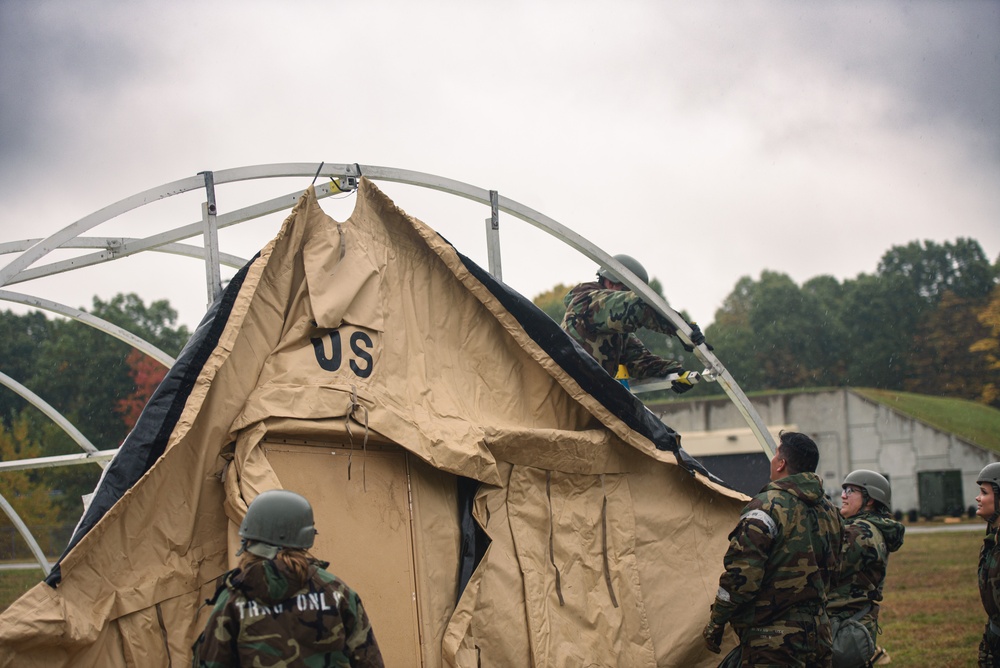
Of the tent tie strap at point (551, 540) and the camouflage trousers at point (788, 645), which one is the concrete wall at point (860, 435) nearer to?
the tent tie strap at point (551, 540)

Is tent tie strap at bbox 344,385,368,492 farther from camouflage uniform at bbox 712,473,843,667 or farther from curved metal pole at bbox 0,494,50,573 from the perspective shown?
curved metal pole at bbox 0,494,50,573

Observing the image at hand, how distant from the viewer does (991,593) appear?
6895mm

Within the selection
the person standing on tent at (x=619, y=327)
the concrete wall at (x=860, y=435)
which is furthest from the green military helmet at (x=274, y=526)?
the concrete wall at (x=860, y=435)

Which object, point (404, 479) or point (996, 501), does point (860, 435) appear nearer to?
point (996, 501)

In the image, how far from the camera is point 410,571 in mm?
5449

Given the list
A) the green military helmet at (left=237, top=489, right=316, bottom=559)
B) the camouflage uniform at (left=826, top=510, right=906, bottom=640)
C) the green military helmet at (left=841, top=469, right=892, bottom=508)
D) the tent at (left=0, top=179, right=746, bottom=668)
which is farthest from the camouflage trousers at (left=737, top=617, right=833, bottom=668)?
the green military helmet at (left=237, top=489, right=316, bottom=559)

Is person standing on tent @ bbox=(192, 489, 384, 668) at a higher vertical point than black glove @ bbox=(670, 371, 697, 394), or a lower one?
lower

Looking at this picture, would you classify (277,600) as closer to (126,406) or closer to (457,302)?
(457,302)

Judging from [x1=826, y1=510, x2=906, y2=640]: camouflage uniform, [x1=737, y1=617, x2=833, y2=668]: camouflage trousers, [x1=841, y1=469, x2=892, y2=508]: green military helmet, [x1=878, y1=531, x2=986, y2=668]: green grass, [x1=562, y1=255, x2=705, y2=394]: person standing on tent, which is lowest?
[x1=878, y1=531, x2=986, y2=668]: green grass

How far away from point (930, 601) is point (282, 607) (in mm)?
15623

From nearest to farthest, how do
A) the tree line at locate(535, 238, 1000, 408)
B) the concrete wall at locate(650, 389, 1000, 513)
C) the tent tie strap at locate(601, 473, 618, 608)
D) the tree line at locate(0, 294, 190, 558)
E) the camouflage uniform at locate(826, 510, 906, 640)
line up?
the tent tie strap at locate(601, 473, 618, 608) → the camouflage uniform at locate(826, 510, 906, 640) → the tree line at locate(0, 294, 190, 558) → the concrete wall at locate(650, 389, 1000, 513) → the tree line at locate(535, 238, 1000, 408)

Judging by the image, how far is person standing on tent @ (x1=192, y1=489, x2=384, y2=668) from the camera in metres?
3.98

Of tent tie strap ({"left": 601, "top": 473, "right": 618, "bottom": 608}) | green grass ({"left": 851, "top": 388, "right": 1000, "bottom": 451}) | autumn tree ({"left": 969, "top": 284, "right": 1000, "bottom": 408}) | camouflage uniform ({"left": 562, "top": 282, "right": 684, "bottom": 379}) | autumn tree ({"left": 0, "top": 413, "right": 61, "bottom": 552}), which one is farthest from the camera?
autumn tree ({"left": 969, "top": 284, "right": 1000, "bottom": 408})

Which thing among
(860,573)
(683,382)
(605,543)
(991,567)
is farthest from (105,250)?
(991,567)
